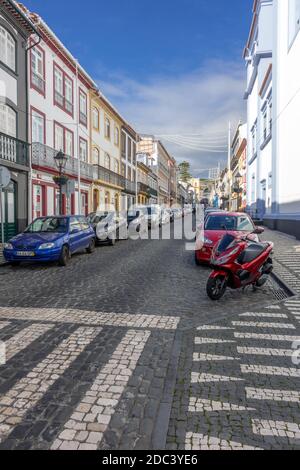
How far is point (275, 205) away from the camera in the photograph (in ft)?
72.2

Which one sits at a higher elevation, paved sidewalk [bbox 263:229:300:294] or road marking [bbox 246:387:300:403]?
paved sidewalk [bbox 263:229:300:294]

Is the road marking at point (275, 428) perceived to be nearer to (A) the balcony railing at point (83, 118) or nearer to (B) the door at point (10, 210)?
(B) the door at point (10, 210)

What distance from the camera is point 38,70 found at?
20.1 meters

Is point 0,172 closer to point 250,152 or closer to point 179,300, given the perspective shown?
point 179,300

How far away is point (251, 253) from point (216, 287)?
97 cm

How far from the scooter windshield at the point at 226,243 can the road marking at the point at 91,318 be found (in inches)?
78.4

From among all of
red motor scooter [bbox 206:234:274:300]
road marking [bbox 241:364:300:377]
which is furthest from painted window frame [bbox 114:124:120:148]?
road marking [bbox 241:364:300:377]

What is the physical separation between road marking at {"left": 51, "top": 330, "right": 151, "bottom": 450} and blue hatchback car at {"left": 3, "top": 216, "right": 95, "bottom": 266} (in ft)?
21.2

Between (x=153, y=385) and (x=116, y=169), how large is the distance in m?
34.6

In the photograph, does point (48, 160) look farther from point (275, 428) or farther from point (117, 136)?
point (275, 428)

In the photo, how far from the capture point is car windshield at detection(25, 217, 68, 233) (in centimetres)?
1156

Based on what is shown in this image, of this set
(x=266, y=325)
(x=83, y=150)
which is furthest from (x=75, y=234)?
(x=83, y=150)

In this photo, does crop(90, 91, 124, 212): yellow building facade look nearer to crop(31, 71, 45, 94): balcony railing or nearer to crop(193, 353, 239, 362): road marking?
crop(31, 71, 45, 94): balcony railing
